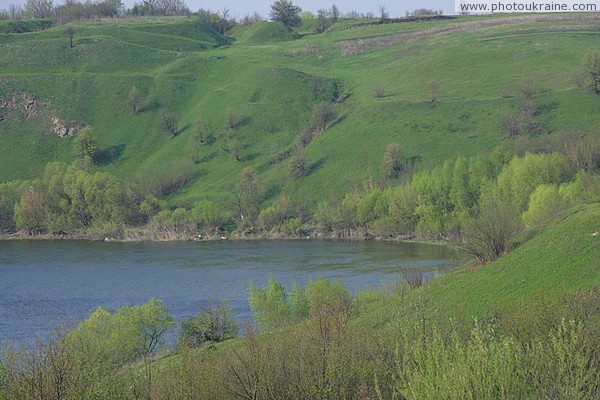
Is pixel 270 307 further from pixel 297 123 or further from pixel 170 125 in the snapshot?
pixel 170 125

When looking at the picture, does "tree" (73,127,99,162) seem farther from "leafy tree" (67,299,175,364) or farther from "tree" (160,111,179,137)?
"leafy tree" (67,299,175,364)

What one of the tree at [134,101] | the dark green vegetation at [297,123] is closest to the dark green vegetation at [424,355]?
the dark green vegetation at [297,123]

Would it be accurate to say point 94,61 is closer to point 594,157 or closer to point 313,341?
point 594,157

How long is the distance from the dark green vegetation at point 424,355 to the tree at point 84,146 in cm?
10652

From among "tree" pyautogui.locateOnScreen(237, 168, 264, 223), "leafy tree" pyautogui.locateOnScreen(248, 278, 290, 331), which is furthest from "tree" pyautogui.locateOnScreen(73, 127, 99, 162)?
"leafy tree" pyautogui.locateOnScreen(248, 278, 290, 331)

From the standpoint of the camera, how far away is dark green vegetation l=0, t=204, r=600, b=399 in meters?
15.6

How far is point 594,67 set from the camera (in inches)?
4643

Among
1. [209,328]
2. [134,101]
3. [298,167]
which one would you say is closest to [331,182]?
[298,167]

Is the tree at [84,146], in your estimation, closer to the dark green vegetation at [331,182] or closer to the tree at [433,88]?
the dark green vegetation at [331,182]

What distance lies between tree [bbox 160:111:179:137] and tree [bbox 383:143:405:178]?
4765 centimetres

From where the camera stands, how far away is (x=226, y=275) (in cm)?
7344

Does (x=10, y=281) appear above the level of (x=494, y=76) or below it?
below

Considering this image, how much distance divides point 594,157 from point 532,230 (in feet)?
157

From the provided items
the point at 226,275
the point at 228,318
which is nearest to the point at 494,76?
the point at 226,275
